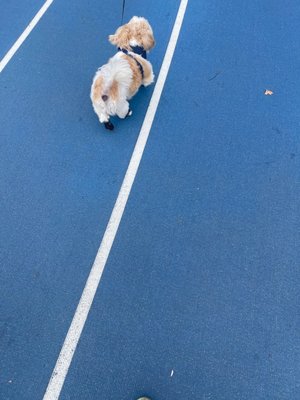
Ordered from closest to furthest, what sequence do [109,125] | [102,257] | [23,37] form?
[102,257], [109,125], [23,37]

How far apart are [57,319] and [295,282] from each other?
2.41m

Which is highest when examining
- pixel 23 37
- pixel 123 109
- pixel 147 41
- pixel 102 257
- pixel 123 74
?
pixel 147 41

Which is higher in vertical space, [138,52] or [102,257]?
[138,52]

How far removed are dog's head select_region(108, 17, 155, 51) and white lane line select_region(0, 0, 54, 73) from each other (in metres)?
1.77

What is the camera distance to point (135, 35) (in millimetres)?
3645

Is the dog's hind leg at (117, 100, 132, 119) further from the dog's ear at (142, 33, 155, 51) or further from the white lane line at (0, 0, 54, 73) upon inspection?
the white lane line at (0, 0, 54, 73)

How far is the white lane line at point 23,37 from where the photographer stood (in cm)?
440

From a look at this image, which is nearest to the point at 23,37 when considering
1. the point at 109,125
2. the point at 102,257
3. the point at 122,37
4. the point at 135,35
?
the point at 122,37

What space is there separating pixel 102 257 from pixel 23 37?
12.4 feet

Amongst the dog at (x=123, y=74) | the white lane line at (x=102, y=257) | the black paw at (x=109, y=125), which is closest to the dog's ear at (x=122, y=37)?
the dog at (x=123, y=74)

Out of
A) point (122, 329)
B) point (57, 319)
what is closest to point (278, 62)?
point (122, 329)

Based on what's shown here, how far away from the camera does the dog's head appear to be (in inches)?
143

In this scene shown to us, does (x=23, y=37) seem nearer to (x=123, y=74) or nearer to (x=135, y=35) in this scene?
(x=135, y=35)

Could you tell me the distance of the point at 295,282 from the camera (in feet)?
9.90
